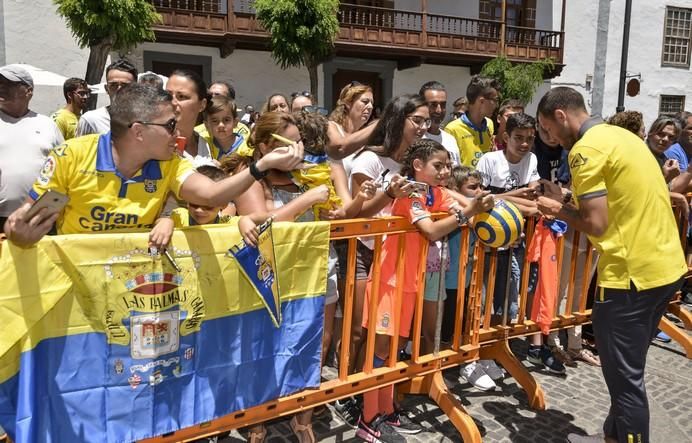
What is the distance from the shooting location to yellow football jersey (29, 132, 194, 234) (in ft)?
7.40

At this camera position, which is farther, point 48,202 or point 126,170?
point 126,170

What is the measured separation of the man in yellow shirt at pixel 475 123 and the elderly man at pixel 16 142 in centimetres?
379

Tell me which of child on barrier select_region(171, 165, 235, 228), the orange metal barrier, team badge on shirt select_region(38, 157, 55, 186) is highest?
team badge on shirt select_region(38, 157, 55, 186)

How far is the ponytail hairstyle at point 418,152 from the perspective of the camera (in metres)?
3.47

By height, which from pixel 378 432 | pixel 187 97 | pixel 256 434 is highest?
pixel 187 97

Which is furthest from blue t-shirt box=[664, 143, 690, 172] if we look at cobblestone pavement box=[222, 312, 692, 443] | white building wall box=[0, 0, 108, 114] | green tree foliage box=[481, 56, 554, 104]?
white building wall box=[0, 0, 108, 114]

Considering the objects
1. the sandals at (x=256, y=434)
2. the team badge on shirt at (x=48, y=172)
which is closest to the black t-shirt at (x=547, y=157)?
the sandals at (x=256, y=434)

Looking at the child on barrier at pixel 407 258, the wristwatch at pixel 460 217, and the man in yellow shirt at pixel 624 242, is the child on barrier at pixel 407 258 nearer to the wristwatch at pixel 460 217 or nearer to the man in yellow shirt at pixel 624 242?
the wristwatch at pixel 460 217

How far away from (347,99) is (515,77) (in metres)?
14.9

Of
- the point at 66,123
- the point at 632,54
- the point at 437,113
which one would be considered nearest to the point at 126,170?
the point at 437,113

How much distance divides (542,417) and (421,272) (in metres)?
1.51

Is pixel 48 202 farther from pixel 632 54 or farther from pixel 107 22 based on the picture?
pixel 632 54

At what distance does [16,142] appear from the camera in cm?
422

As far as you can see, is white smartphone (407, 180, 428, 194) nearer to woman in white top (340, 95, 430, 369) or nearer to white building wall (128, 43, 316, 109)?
woman in white top (340, 95, 430, 369)
